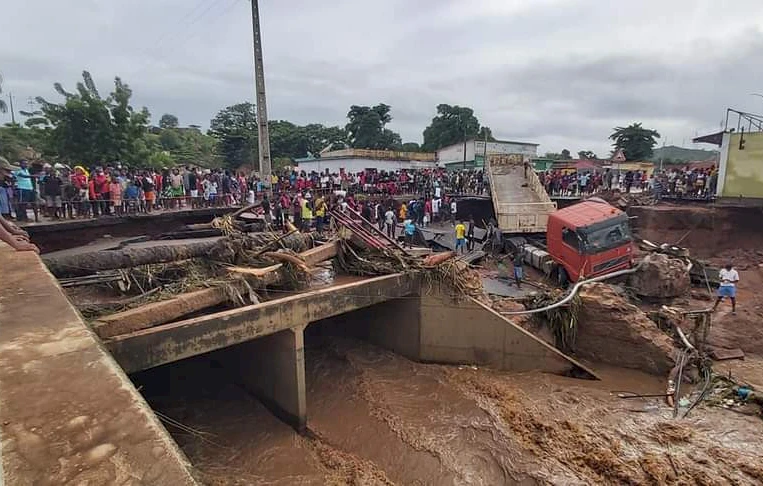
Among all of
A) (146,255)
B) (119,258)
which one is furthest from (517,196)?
(119,258)

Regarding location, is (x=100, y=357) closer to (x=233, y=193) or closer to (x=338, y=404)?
(x=338, y=404)

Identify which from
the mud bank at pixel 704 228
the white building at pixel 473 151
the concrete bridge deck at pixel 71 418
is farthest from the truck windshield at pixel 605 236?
the white building at pixel 473 151

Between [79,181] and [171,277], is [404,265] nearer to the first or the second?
[171,277]

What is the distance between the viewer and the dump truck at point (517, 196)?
72.5 ft

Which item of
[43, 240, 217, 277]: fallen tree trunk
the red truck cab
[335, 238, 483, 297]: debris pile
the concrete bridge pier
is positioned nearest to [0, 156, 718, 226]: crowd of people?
[43, 240, 217, 277]: fallen tree trunk

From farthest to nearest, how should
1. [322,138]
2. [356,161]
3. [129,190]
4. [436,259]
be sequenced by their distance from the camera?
[322,138] → [356,161] → [129,190] → [436,259]

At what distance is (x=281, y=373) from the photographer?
389 inches

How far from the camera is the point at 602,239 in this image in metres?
16.0

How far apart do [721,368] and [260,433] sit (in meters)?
11.8

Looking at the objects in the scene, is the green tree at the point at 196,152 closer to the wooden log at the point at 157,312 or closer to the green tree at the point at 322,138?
the green tree at the point at 322,138

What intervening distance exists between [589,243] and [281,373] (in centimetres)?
1154

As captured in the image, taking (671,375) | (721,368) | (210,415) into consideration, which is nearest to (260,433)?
(210,415)

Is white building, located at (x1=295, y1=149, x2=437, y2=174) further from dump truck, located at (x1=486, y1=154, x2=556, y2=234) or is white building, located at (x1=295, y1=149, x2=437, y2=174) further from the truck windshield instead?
the truck windshield

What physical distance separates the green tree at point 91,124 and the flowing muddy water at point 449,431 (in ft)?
51.0
